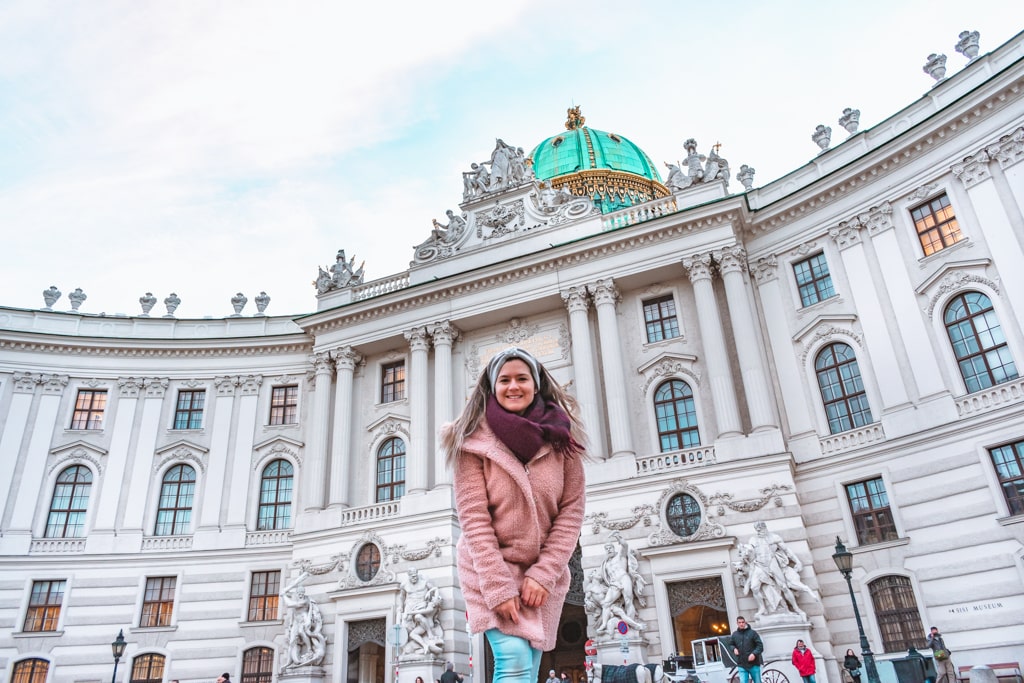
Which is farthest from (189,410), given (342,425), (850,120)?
(850,120)

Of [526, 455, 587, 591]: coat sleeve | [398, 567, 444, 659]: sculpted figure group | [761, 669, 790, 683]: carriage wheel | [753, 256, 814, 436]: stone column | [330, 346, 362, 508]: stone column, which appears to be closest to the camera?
[526, 455, 587, 591]: coat sleeve

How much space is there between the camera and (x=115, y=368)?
36.9 metres

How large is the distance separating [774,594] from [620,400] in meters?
8.98

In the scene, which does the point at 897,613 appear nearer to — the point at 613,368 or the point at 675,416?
the point at 675,416

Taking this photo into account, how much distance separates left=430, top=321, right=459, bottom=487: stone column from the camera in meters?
32.1

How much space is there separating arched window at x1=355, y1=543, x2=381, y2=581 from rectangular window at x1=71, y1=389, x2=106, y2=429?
15.0 meters

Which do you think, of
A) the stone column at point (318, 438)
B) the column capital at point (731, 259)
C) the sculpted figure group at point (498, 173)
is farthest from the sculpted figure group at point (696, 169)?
the stone column at point (318, 438)

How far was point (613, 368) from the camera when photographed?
2980 cm

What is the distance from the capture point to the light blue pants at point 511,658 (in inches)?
160

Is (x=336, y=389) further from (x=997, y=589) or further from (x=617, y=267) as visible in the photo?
(x=997, y=589)

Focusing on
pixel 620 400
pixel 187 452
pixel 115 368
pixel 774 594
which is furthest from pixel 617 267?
pixel 115 368

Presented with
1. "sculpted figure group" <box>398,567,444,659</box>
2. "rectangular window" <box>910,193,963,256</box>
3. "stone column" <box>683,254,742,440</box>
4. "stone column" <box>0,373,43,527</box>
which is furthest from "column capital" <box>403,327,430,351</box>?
"rectangular window" <box>910,193,963,256</box>

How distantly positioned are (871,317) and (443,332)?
1725 centimetres

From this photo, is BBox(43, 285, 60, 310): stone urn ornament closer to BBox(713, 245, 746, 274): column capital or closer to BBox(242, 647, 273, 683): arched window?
BBox(242, 647, 273, 683): arched window
